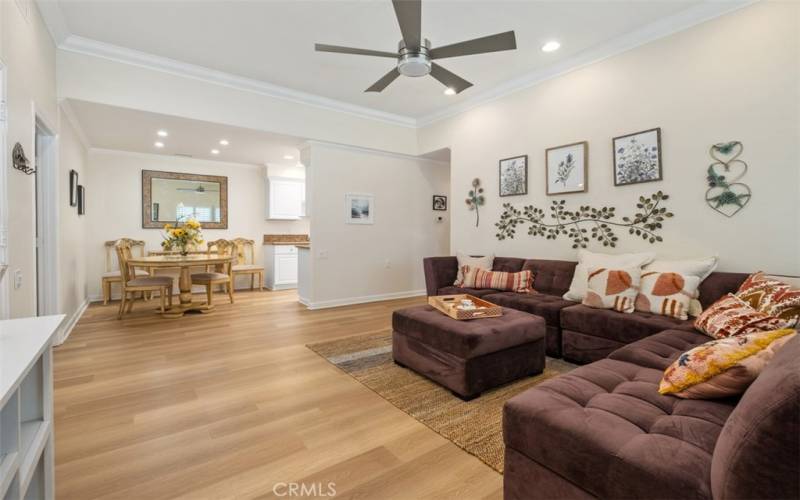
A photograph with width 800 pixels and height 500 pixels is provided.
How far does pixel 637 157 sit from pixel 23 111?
496cm

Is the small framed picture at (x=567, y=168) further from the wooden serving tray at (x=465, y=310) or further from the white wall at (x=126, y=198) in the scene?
the white wall at (x=126, y=198)

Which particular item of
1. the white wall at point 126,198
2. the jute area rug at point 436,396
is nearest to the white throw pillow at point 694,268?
the jute area rug at point 436,396

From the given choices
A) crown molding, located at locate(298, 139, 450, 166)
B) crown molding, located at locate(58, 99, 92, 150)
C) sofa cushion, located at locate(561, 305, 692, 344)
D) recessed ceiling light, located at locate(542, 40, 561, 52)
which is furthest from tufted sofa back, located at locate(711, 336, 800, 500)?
crown molding, located at locate(58, 99, 92, 150)

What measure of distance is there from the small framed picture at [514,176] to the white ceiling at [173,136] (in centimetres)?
290

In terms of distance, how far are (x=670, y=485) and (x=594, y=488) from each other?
23 cm

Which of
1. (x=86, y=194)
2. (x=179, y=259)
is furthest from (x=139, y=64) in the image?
(x=86, y=194)

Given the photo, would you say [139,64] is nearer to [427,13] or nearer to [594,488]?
[427,13]

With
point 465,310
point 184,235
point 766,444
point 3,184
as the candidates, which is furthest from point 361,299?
point 766,444

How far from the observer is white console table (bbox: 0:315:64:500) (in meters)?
0.98

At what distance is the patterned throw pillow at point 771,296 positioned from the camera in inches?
77.0

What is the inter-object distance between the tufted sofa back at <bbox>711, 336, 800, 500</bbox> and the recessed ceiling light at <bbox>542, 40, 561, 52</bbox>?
3576 millimetres

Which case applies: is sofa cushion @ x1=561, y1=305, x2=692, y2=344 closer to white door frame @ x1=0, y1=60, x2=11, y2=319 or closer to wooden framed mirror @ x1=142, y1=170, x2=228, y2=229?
white door frame @ x1=0, y1=60, x2=11, y2=319

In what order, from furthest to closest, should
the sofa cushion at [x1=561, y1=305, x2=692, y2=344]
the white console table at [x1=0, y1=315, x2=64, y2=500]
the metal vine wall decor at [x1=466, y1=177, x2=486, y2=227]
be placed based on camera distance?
the metal vine wall decor at [x1=466, y1=177, x2=486, y2=227] → the sofa cushion at [x1=561, y1=305, x2=692, y2=344] → the white console table at [x1=0, y1=315, x2=64, y2=500]

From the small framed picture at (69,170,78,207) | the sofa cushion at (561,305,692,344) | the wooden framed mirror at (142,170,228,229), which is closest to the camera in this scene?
the sofa cushion at (561,305,692,344)
